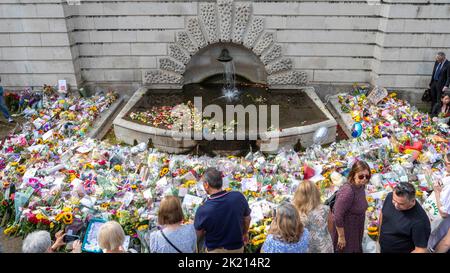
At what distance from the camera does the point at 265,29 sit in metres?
10.0

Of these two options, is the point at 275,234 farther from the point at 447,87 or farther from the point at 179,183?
the point at 447,87

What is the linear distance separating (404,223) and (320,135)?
14.2ft

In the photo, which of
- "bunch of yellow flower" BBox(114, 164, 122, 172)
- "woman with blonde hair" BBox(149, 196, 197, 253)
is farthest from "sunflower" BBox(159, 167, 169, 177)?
"woman with blonde hair" BBox(149, 196, 197, 253)

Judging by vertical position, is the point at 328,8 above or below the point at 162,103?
above

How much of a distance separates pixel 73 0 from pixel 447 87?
8430 mm

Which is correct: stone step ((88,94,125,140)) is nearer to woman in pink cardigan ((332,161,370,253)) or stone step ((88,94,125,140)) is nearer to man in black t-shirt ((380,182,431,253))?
woman in pink cardigan ((332,161,370,253))

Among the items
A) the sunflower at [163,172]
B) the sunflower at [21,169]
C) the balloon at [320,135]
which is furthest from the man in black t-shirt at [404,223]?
the sunflower at [21,169]

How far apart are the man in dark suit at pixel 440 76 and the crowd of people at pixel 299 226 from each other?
18.4 feet

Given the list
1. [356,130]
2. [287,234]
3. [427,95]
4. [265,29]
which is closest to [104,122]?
[265,29]

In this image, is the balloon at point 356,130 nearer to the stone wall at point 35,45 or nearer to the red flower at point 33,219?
the red flower at point 33,219

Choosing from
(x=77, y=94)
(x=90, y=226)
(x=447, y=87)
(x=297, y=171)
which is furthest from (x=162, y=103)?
(x=447, y=87)

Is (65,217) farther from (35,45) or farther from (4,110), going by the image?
(35,45)

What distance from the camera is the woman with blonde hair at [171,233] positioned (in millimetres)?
3650

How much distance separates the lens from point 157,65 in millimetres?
10516
